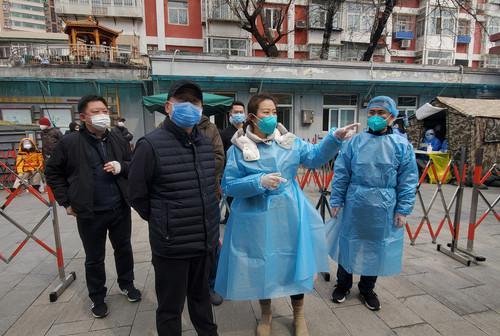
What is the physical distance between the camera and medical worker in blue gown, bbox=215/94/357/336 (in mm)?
2104

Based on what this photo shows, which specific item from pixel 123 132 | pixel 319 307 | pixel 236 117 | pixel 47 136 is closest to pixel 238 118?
pixel 236 117

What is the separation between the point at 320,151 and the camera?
224 cm

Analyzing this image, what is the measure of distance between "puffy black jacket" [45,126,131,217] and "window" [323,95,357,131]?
39.5 ft

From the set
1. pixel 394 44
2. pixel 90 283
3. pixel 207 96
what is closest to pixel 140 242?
pixel 90 283

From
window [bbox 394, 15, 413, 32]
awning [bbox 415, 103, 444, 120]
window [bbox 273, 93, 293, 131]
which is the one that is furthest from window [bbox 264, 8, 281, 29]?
awning [bbox 415, 103, 444, 120]

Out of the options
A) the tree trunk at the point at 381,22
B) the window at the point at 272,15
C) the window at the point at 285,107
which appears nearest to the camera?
the window at the point at 285,107

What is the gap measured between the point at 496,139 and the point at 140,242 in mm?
10092

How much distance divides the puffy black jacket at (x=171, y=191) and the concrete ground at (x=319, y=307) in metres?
1.06

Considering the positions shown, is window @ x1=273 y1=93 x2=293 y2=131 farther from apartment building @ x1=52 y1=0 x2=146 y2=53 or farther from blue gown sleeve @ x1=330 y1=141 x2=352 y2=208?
apartment building @ x1=52 y1=0 x2=146 y2=53

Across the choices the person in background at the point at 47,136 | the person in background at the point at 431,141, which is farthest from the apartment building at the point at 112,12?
the person in background at the point at 431,141

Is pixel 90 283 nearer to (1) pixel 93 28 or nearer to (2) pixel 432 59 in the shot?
(1) pixel 93 28

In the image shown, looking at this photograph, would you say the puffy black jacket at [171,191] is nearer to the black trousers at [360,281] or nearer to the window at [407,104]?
the black trousers at [360,281]

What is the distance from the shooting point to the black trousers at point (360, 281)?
107 inches

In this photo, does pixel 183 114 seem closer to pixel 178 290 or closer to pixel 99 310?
pixel 178 290
